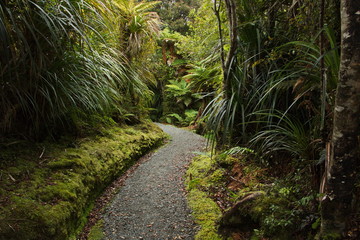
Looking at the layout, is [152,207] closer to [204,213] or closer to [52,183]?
[204,213]

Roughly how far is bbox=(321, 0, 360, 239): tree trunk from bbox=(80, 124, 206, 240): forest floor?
130 cm

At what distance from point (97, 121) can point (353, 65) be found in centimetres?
395

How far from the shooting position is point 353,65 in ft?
3.81

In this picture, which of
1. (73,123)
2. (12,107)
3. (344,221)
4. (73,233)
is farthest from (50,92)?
(344,221)

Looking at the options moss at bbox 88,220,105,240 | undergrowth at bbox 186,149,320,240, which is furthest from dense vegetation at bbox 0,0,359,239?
moss at bbox 88,220,105,240

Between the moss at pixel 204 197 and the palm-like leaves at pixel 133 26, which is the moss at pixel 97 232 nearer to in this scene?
the moss at pixel 204 197

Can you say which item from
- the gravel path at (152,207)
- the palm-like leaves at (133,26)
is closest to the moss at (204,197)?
the gravel path at (152,207)

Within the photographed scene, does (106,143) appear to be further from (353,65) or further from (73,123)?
(353,65)

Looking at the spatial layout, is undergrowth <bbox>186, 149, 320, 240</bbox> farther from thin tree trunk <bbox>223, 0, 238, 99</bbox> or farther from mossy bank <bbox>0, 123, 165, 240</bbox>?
mossy bank <bbox>0, 123, 165, 240</bbox>

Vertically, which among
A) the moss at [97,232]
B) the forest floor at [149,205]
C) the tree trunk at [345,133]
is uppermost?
the tree trunk at [345,133]

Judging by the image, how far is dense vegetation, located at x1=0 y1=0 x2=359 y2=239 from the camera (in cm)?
171

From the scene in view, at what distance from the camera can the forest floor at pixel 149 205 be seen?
229 cm

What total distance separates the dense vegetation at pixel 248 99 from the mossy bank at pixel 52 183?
31 centimetres

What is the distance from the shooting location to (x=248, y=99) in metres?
3.07
